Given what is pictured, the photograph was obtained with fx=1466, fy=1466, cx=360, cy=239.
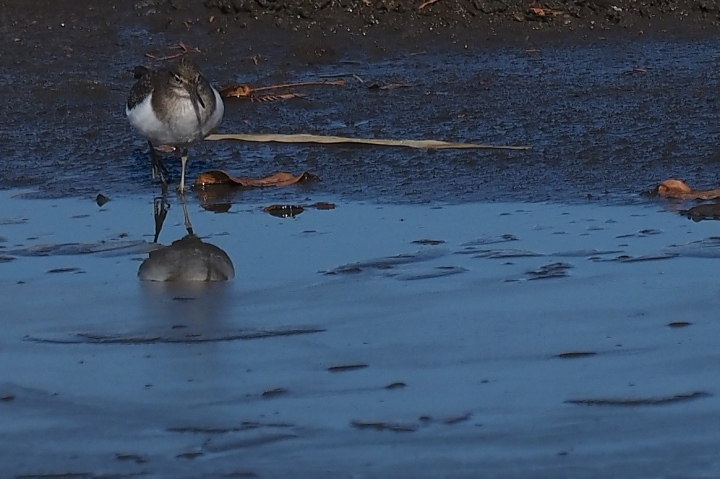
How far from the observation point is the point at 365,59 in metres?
10.4

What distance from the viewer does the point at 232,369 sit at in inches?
192

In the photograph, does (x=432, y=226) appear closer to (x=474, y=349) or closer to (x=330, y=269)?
(x=330, y=269)

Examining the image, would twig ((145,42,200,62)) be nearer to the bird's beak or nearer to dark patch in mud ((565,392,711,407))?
the bird's beak

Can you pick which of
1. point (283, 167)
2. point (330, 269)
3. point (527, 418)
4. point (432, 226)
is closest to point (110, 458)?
point (527, 418)

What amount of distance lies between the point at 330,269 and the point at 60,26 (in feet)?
19.3

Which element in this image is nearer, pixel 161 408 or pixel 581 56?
pixel 161 408

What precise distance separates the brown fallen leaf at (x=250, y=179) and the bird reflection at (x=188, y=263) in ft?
3.70

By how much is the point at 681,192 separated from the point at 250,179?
7.57 feet

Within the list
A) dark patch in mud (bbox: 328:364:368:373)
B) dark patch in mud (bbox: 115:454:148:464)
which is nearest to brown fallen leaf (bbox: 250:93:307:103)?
dark patch in mud (bbox: 328:364:368:373)

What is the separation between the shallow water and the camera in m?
4.16

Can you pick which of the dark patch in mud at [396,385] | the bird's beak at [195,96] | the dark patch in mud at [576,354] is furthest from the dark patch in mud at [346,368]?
the bird's beak at [195,96]

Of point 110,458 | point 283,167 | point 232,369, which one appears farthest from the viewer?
point 283,167

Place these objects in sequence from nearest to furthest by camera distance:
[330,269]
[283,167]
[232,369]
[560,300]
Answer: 1. [232,369]
2. [560,300]
3. [330,269]
4. [283,167]

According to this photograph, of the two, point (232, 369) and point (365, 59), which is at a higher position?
point (365, 59)
